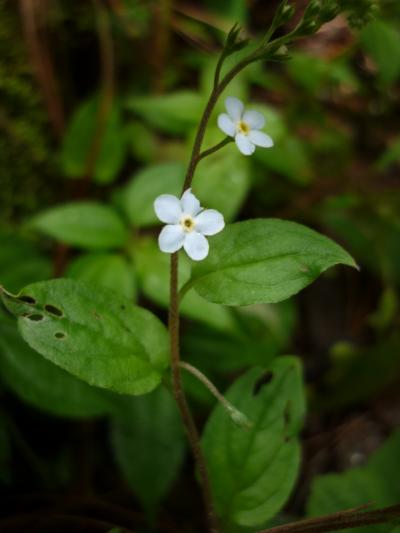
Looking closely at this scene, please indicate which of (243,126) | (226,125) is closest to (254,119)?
(243,126)

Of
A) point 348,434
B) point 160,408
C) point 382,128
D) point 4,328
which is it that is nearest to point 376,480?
point 348,434

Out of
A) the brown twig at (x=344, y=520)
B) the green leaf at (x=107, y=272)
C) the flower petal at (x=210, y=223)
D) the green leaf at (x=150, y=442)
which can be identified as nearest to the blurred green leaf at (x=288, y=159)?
the green leaf at (x=107, y=272)

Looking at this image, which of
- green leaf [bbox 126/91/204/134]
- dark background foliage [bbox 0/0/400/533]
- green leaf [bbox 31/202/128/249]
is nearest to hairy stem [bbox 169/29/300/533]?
dark background foliage [bbox 0/0/400/533]

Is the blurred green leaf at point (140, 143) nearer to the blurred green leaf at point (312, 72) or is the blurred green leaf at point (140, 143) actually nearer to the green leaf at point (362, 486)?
the blurred green leaf at point (312, 72)

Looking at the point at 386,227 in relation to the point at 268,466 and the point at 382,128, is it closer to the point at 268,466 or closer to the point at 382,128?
the point at 382,128

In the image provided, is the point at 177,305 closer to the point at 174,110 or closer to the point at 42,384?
the point at 42,384
